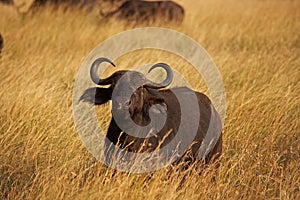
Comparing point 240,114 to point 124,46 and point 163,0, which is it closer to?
point 124,46

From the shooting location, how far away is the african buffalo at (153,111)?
4.18 meters

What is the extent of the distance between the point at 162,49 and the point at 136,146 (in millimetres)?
5005

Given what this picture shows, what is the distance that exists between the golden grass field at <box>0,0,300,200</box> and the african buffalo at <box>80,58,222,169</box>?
0.23 metres

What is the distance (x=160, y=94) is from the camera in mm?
4480

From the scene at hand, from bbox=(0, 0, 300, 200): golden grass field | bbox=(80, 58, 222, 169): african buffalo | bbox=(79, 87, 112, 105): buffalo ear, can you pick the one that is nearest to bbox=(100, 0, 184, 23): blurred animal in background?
bbox=(0, 0, 300, 200): golden grass field

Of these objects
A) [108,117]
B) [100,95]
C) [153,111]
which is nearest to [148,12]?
[108,117]

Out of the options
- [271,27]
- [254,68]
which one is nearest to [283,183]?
[254,68]

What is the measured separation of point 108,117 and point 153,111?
161 cm

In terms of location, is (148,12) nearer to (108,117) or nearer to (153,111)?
(108,117)

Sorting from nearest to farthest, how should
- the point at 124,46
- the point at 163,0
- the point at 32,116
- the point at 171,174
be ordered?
the point at 171,174 < the point at 32,116 < the point at 124,46 < the point at 163,0

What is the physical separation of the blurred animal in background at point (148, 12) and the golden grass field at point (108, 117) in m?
1.12

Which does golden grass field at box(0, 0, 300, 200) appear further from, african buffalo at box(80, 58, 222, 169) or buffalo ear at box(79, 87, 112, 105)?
buffalo ear at box(79, 87, 112, 105)

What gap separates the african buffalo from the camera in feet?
13.7

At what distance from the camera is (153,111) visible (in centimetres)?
423
